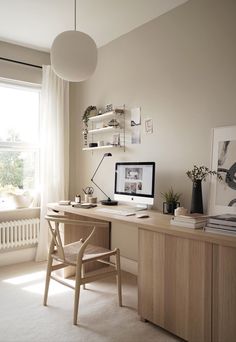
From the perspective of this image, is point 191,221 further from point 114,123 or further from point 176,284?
point 114,123

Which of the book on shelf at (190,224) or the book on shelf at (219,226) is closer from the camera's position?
the book on shelf at (219,226)

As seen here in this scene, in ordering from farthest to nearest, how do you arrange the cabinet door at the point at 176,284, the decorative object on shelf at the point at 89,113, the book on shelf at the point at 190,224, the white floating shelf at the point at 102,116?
the decorative object on shelf at the point at 89,113 < the white floating shelf at the point at 102,116 < the book on shelf at the point at 190,224 < the cabinet door at the point at 176,284

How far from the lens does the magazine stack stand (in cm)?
176

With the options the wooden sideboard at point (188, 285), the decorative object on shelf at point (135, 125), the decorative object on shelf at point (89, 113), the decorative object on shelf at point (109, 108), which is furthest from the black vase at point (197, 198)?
the decorative object on shelf at point (89, 113)

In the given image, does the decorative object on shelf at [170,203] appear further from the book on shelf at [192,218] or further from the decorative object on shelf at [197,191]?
the book on shelf at [192,218]

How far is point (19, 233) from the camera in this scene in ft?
11.7

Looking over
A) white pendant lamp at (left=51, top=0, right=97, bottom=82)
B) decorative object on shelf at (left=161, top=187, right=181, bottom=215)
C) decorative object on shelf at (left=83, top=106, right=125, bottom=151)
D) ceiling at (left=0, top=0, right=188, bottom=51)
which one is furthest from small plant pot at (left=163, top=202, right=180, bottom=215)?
ceiling at (left=0, top=0, right=188, bottom=51)

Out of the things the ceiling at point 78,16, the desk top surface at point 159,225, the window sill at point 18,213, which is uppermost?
the ceiling at point 78,16

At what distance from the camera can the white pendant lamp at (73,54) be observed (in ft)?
6.68

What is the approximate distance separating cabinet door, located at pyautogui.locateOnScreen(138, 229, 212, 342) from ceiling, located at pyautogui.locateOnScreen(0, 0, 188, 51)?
1.98 metres

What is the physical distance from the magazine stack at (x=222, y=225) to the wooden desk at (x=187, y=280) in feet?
0.17

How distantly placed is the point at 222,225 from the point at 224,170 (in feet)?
2.13

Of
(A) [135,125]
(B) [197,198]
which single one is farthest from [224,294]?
(A) [135,125]

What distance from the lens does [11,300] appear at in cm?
258
